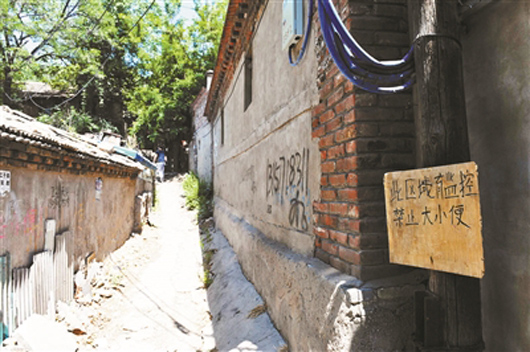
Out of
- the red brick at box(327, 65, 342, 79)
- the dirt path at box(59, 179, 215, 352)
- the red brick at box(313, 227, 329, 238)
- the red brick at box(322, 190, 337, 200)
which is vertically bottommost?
the dirt path at box(59, 179, 215, 352)

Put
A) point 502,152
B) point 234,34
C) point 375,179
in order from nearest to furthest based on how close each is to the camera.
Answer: point 502,152
point 375,179
point 234,34

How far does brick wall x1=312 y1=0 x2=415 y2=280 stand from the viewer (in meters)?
2.08

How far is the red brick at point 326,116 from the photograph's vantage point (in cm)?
247

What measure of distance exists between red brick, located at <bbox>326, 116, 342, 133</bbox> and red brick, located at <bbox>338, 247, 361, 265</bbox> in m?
0.88

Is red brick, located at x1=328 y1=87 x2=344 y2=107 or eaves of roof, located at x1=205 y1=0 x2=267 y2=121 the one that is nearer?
red brick, located at x1=328 y1=87 x2=344 y2=107

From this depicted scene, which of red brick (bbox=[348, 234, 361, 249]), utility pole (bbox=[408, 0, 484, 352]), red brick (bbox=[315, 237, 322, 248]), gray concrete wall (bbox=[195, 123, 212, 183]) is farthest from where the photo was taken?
gray concrete wall (bbox=[195, 123, 212, 183])

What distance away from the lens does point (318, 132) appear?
8.89 ft

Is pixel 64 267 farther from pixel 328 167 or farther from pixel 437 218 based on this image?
pixel 437 218

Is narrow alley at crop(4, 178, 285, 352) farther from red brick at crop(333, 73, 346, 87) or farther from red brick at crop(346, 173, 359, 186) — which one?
red brick at crop(333, 73, 346, 87)

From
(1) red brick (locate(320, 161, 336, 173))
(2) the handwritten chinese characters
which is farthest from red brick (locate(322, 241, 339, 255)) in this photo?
(1) red brick (locate(320, 161, 336, 173))

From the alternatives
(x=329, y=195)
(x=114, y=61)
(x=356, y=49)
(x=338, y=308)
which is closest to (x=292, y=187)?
(x=329, y=195)

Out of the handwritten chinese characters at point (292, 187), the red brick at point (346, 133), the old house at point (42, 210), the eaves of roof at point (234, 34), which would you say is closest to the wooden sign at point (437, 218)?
the red brick at point (346, 133)

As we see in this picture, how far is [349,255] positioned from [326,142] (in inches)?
34.9

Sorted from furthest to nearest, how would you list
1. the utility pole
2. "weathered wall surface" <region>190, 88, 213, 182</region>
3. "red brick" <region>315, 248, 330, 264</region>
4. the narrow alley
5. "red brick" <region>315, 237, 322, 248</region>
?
"weathered wall surface" <region>190, 88, 213, 182</region>, the narrow alley, "red brick" <region>315, 237, 322, 248</region>, "red brick" <region>315, 248, 330, 264</region>, the utility pole
